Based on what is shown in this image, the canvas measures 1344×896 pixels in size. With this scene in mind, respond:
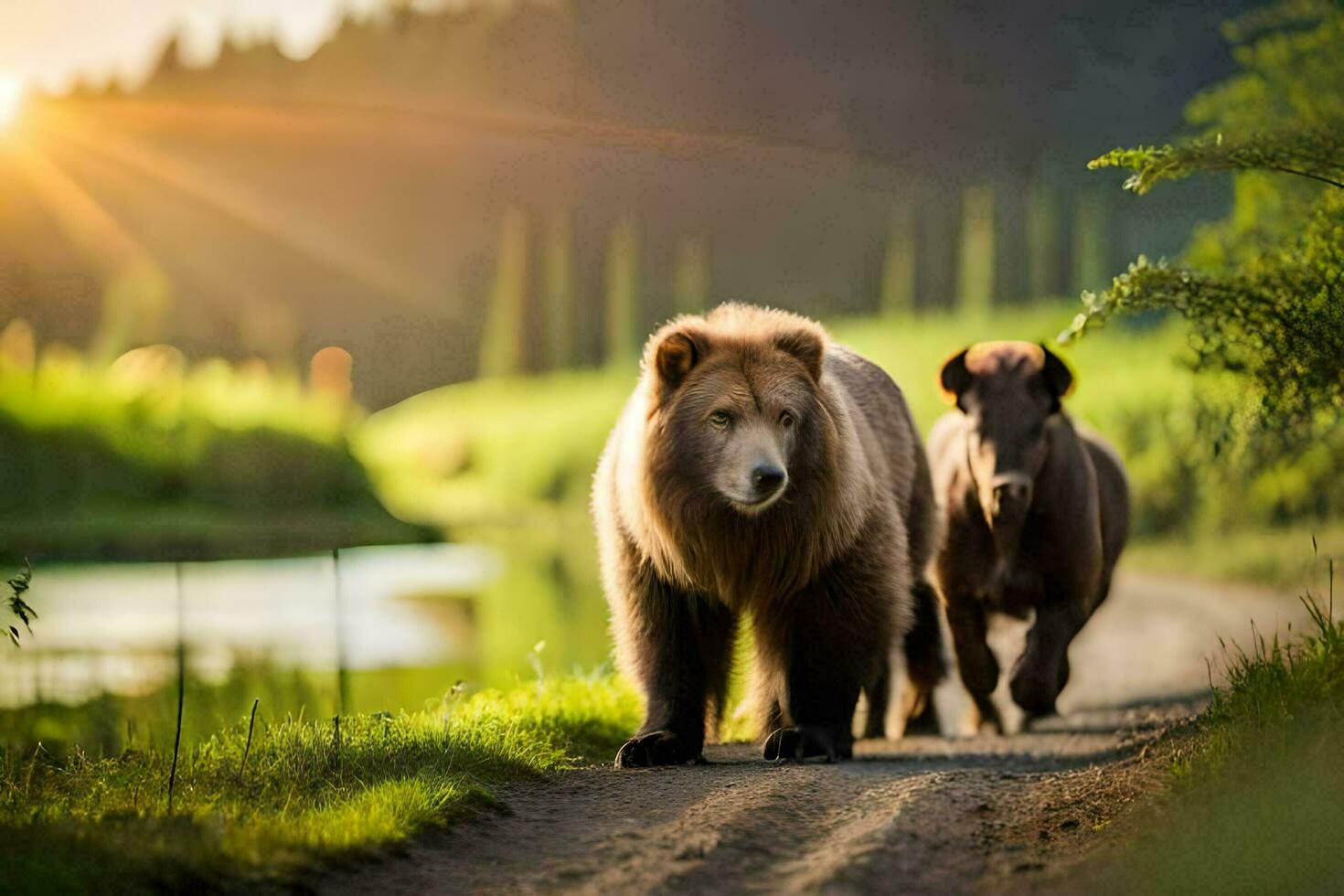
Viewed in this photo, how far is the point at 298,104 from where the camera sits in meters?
48.2

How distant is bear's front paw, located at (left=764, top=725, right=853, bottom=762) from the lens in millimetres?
5805

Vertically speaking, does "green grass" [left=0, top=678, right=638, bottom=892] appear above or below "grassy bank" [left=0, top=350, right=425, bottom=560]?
below

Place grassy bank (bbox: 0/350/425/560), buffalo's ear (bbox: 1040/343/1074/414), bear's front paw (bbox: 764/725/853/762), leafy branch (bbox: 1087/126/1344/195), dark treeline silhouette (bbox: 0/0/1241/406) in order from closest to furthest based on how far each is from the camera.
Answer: leafy branch (bbox: 1087/126/1344/195) → bear's front paw (bbox: 764/725/853/762) → buffalo's ear (bbox: 1040/343/1074/414) → grassy bank (bbox: 0/350/425/560) → dark treeline silhouette (bbox: 0/0/1241/406)

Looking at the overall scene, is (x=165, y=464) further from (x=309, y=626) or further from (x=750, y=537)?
(x=750, y=537)

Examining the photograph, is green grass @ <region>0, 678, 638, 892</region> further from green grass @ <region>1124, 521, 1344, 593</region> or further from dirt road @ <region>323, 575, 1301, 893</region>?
green grass @ <region>1124, 521, 1344, 593</region>

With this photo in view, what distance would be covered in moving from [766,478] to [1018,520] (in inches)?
115

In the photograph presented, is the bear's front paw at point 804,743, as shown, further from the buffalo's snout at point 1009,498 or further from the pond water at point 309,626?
the buffalo's snout at point 1009,498

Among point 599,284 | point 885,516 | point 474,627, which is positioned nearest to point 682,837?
point 885,516

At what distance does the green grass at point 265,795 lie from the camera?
3564 millimetres

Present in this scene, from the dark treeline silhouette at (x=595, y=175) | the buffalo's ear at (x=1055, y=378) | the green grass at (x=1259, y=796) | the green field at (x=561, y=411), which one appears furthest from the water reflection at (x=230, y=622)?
the dark treeline silhouette at (x=595, y=175)

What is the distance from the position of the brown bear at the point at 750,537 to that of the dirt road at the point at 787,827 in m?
0.30

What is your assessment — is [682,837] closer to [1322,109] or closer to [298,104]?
[1322,109]

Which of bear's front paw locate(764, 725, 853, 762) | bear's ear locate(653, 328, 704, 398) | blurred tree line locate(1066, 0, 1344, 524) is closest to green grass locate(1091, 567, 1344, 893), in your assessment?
blurred tree line locate(1066, 0, 1344, 524)

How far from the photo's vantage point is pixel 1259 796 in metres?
4.07
